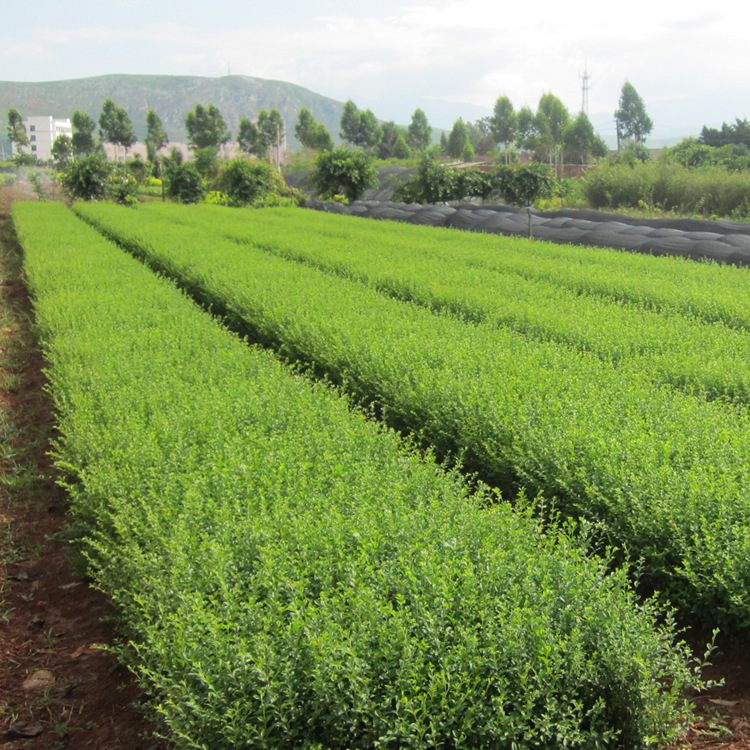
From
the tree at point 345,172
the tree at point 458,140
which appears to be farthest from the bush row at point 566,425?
the tree at point 458,140

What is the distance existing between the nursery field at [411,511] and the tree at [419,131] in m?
85.0

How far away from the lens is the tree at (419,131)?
8750 cm

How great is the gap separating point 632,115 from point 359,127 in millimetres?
32966

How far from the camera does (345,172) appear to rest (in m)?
32.4

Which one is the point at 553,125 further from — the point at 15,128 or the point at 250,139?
the point at 15,128

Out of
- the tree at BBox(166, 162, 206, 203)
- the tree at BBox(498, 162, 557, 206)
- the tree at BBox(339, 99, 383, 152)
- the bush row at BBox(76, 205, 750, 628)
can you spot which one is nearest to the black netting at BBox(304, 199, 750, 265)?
the tree at BBox(498, 162, 557, 206)

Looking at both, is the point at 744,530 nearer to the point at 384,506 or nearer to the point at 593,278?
the point at 384,506

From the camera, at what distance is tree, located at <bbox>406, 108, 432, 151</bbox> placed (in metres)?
87.5

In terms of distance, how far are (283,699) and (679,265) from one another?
1140 centimetres

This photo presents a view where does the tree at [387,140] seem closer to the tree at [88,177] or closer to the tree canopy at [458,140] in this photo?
the tree canopy at [458,140]

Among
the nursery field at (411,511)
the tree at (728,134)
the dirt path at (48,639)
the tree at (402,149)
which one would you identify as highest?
the tree at (402,149)

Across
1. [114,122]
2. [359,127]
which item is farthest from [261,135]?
[114,122]

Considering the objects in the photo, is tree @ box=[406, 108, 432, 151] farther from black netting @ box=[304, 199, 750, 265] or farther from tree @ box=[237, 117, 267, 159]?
black netting @ box=[304, 199, 750, 265]

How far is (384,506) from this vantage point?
11.1 feet
